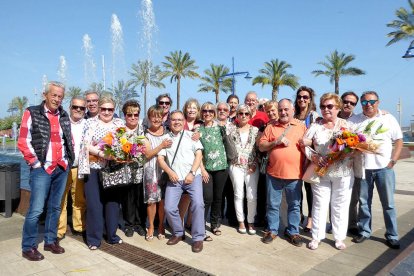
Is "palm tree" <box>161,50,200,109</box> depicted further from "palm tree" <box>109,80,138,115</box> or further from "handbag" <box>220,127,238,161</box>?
"handbag" <box>220,127,238,161</box>

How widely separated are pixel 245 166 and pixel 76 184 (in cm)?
268

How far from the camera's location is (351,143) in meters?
4.15

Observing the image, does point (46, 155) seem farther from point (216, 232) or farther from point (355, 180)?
point (355, 180)

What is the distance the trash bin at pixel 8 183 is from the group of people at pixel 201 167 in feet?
6.42

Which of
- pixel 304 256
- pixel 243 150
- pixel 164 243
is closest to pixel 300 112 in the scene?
pixel 243 150

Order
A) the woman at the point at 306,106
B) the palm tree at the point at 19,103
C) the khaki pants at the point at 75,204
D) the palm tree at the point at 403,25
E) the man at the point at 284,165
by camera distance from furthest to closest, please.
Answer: the palm tree at the point at 19,103, the palm tree at the point at 403,25, the woman at the point at 306,106, the khaki pants at the point at 75,204, the man at the point at 284,165

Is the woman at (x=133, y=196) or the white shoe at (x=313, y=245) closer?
the white shoe at (x=313, y=245)

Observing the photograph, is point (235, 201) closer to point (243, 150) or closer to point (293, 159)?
point (243, 150)

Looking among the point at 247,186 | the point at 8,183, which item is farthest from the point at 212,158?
the point at 8,183

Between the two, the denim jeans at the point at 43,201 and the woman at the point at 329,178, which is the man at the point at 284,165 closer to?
the woman at the point at 329,178

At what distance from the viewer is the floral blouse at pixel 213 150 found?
5.18 metres

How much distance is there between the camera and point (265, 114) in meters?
5.93

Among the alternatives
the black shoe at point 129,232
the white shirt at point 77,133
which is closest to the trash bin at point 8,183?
the white shirt at point 77,133

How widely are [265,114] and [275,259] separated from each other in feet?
8.51
